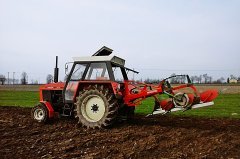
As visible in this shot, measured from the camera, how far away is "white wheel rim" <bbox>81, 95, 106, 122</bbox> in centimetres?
1006

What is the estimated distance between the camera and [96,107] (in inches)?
399

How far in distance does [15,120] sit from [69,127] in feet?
8.25

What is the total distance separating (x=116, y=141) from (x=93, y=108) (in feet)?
7.41

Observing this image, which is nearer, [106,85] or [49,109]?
[106,85]

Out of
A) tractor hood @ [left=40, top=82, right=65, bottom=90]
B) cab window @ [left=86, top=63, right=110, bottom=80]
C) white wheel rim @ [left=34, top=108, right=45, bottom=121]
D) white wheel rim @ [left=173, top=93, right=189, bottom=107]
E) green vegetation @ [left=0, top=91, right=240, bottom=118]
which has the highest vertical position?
cab window @ [left=86, top=63, right=110, bottom=80]

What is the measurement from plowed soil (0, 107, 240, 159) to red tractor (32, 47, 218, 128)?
1.57 ft

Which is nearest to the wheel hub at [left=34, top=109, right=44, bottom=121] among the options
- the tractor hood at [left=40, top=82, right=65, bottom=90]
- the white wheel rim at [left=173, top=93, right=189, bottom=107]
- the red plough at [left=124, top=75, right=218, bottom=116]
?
the tractor hood at [left=40, top=82, right=65, bottom=90]

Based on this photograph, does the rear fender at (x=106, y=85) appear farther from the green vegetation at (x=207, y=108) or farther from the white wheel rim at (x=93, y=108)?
the green vegetation at (x=207, y=108)

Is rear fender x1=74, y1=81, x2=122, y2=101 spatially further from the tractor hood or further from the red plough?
the tractor hood

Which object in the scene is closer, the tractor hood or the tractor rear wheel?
the tractor rear wheel

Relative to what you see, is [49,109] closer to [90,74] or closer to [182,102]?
[90,74]

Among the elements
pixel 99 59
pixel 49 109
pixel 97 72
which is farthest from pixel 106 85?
pixel 49 109

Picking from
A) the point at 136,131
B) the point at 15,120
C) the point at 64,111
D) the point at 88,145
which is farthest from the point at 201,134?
the point at 15,120

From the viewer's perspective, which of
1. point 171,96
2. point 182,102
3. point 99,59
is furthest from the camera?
point 99,59
